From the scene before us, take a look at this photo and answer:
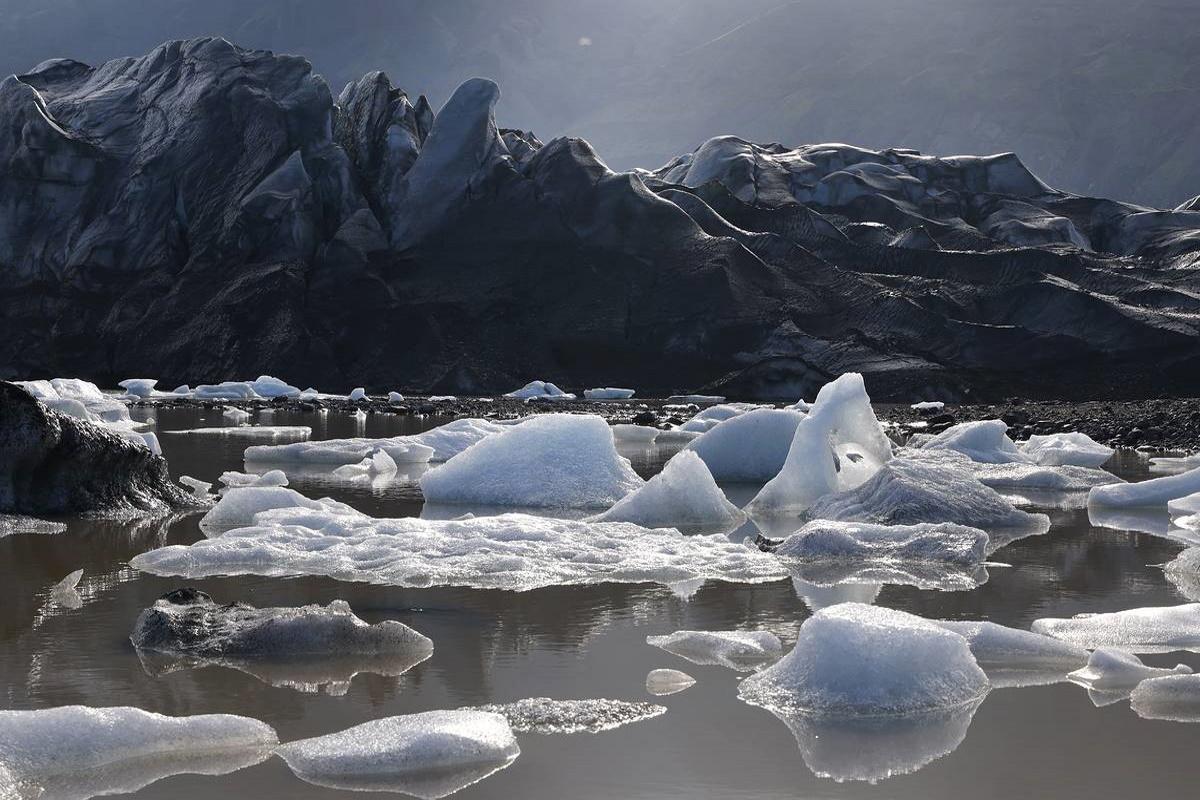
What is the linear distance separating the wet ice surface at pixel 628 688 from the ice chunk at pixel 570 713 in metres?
0.08

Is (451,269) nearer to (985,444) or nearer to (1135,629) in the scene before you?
(985,444)

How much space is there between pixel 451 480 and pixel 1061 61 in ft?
594

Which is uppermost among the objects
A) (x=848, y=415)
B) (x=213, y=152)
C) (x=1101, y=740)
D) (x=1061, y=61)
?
(x=1061, y=61)

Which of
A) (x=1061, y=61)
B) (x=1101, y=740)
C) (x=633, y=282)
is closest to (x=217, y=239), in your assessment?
(x=633, y=282)

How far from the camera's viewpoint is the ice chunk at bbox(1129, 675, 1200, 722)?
5.36 meters

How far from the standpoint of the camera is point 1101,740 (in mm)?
5020

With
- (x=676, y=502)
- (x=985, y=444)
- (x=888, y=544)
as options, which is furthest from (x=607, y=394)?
(x=888, y=544)

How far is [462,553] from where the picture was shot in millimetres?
9188

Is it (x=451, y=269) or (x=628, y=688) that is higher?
(x=451, y=269)

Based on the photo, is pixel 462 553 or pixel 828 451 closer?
pixel 462 553

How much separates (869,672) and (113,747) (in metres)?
3.14

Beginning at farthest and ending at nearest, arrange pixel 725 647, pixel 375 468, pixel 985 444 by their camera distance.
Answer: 1. pixel 985 444
2. pixel 375 468
3. pixel 725 647

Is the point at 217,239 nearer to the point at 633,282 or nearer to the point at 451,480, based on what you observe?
the point at 633,282

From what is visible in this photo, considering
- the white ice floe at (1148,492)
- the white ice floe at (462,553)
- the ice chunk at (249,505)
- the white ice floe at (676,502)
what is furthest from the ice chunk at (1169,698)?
the white ice floe at (1148,492)
